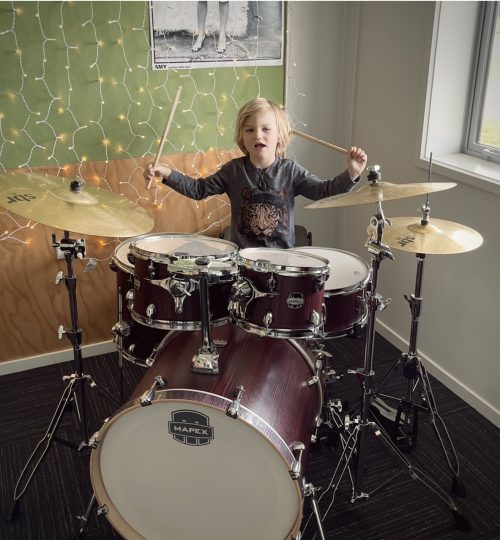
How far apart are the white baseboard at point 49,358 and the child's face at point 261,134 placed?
1.27 meters

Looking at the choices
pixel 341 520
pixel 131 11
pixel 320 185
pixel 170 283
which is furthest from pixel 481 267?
pixel 131 11

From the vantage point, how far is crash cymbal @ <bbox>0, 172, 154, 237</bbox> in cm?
170

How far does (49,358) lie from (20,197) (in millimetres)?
1300

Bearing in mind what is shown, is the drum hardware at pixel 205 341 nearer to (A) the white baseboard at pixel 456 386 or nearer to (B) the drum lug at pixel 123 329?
(B) the drum lug at pixel 123 329

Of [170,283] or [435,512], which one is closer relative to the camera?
[170,283]

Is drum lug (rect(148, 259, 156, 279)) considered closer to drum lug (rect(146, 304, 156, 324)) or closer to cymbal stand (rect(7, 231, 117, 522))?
drum lug (rect(146, 304, 156, 324))

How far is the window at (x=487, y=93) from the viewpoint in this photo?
2.40 metres

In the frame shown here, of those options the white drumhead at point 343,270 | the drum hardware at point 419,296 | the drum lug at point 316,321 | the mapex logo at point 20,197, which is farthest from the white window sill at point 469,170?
the mapex logo at point 20,197

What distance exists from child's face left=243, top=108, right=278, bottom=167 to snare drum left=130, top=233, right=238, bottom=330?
0.56 metres

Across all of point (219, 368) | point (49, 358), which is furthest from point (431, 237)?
point (49, 358)

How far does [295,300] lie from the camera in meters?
1.68

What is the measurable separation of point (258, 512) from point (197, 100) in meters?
1.77

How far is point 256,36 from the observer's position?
265 centimetres

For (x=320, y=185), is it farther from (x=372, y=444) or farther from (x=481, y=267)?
(x=372, y=444)
